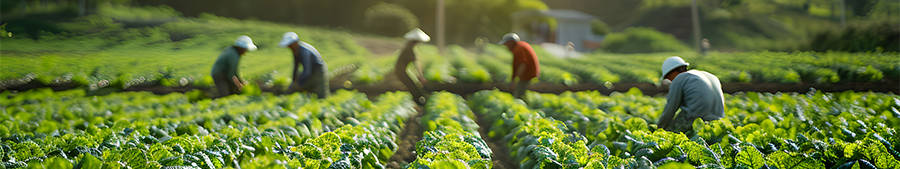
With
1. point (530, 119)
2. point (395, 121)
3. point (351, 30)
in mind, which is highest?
point (530, 119)

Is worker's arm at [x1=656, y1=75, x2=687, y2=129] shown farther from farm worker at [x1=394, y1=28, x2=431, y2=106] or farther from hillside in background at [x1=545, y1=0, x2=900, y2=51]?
hillside in background at [x1=545, y1=0, x2=900, y2=51]

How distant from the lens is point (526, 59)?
636cm

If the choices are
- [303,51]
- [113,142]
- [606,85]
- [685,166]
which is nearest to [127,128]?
[113,142]

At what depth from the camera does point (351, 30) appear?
127 ft

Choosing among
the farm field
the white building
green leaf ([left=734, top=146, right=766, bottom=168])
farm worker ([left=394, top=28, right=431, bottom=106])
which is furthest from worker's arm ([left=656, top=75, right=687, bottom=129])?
the white building

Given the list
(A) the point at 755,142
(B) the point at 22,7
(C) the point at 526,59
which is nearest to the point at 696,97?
(A) the point at 755,142

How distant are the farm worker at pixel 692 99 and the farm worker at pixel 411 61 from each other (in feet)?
11.0

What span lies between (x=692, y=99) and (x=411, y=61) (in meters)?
3.98

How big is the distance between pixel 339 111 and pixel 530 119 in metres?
1.75

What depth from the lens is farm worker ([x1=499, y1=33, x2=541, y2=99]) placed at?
20.8ft

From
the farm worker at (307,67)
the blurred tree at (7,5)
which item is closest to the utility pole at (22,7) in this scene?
the blurred tree at (7,5)

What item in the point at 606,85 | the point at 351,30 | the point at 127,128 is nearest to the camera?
the point at 127,128

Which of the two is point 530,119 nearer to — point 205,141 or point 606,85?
point 205,141

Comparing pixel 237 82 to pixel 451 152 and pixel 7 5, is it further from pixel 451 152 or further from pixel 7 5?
pixel 451 152
